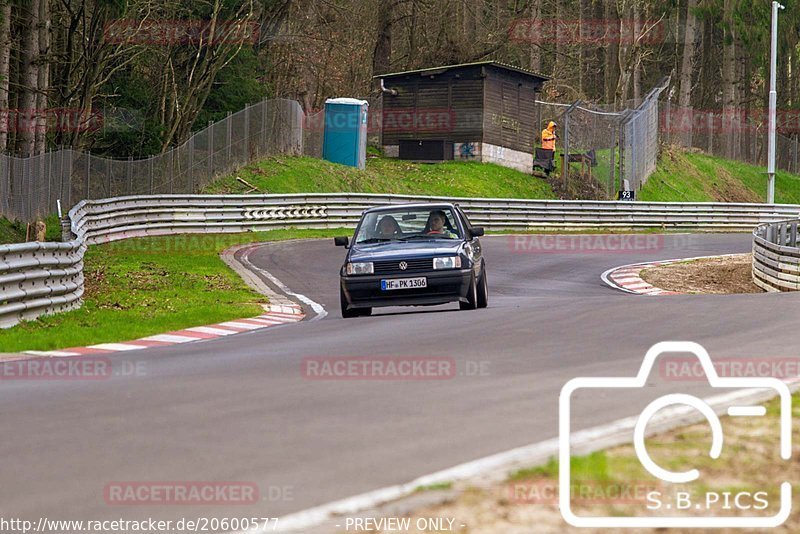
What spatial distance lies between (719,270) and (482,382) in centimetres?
2126

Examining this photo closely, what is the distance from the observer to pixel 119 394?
349 inches

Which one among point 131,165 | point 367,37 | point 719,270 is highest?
point 367,37

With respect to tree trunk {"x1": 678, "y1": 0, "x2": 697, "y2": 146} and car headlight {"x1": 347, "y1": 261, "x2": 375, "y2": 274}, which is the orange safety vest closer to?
tree trunk {"x1": 678, "y1": 0, "x2": 697, "y2": 146}

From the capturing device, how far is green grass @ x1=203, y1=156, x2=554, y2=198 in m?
42.3

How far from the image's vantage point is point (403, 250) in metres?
16.7

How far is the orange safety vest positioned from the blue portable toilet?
8.26m

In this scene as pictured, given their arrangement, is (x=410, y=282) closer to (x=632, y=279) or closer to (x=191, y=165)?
(x=632, y=279)

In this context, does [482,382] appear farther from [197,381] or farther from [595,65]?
[595,65]

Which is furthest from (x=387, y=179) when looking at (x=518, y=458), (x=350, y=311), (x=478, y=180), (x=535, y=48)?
(x=518, y=458)

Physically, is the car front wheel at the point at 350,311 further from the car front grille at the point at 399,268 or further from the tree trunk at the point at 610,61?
the tree trunk at the point at 610,61

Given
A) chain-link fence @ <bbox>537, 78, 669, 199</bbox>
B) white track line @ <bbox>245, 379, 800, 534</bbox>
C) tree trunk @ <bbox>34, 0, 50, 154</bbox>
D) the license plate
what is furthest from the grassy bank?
white track line @ <bbox>245, 379, 800, 534</bbox>

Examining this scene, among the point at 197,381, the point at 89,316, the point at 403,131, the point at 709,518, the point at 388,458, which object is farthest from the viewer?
the point at 403,131

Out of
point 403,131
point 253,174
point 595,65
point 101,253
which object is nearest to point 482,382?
point 101,253

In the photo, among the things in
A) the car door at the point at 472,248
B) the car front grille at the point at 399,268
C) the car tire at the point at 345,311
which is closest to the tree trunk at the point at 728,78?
the car door at the point at 472,248
